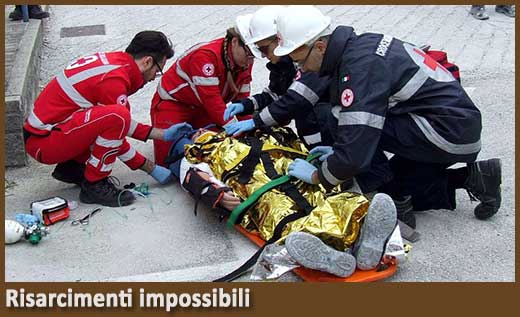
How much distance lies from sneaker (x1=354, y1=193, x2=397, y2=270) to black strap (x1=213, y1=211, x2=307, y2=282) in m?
0.40

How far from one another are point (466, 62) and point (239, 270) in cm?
404

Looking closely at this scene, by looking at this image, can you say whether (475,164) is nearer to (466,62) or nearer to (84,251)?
(84,251)

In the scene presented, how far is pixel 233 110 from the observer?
4.57m

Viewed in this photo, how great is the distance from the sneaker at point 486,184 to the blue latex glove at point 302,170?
2.91 ft

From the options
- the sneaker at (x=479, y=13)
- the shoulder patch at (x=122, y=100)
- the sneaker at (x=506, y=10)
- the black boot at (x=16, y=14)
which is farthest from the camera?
the sneaker at (x=506, y=10)

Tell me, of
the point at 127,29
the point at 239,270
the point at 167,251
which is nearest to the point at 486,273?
the point at 239,270

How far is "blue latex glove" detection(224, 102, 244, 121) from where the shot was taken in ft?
14.9

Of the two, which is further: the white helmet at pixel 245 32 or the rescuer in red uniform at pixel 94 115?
the white helmet at pixel 245 32

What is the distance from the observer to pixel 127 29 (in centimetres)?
754

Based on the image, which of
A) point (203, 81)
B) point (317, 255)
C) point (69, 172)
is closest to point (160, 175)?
point (69, 172)

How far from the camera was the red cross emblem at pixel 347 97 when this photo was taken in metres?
3.35

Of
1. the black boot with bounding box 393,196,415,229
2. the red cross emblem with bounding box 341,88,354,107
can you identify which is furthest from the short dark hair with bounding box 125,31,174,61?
the black boot with bounding box 393,196,415,229

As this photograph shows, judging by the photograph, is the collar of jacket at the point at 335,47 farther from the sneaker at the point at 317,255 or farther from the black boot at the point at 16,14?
the black boot at the point at 16,14

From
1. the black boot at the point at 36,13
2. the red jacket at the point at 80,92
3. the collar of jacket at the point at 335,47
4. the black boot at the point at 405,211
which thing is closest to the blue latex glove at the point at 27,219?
the red jacket at the point at 80,92
